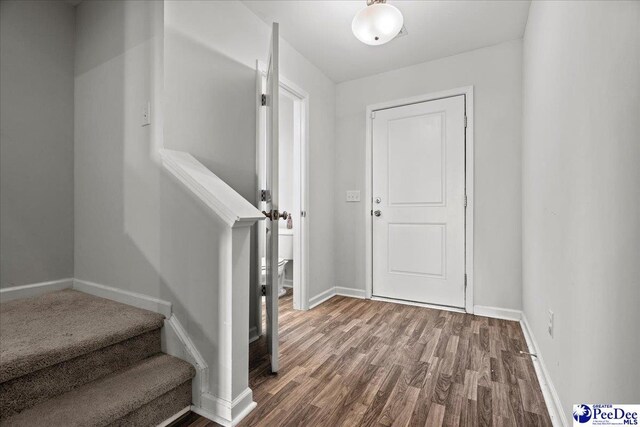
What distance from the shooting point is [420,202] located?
2996 millimetres

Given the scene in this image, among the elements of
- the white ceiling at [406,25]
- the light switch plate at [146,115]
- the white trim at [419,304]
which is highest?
the white ceiling at [406,25]

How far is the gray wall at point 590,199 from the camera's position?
0.74 meters

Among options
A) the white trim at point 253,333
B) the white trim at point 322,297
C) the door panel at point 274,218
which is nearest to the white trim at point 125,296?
the door panel at point 274,218

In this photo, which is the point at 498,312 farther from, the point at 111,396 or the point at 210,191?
the point at 111,396

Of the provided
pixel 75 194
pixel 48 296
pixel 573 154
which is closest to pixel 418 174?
pixel 573 154

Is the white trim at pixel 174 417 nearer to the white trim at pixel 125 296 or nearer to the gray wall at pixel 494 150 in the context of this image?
the white trim at pixel 125 296

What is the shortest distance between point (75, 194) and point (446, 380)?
8.99 feet

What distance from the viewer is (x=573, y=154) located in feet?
3.84

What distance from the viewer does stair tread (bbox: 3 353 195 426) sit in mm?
1082

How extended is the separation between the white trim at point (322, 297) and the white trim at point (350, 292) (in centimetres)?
6

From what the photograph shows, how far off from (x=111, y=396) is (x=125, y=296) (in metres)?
0.71

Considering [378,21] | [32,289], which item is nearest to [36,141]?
[32,289]

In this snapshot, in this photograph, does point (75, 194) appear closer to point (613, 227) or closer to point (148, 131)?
point (148, 131)

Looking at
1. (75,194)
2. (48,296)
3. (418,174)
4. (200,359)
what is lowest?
(200,359)
